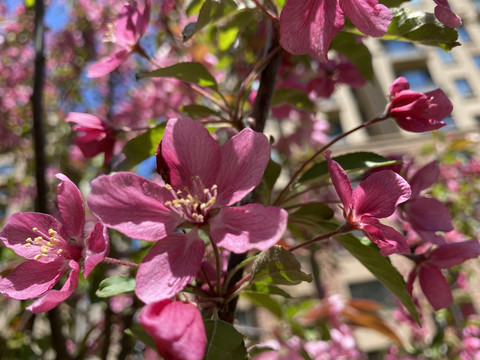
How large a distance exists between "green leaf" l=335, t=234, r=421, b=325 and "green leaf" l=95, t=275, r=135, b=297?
39 centimetres

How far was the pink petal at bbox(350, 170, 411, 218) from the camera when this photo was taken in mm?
638

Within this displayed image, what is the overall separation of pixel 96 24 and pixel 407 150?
1154 centimetres

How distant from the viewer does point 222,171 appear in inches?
25.8

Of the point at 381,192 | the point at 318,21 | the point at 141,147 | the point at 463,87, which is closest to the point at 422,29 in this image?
the point at 318,21

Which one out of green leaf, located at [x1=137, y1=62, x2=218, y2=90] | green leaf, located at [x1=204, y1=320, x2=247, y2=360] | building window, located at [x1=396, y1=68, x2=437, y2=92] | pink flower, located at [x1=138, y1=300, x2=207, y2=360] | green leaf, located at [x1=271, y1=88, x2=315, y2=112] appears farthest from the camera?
building window, located at [x1=396, y1=68, x2=437, y2=92]

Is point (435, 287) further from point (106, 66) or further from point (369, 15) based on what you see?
point (106, 66)

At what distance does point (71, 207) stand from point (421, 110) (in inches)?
26.7

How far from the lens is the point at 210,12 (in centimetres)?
86

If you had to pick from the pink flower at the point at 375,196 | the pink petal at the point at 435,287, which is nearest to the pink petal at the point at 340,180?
the pink flower at the point at 375,196

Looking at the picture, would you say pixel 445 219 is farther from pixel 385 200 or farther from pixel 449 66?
pixel 449 66

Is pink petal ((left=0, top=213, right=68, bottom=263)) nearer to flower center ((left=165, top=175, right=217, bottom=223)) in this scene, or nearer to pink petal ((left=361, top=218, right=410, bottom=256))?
flower center ((left=165, top=175, right=217, bottom=223))

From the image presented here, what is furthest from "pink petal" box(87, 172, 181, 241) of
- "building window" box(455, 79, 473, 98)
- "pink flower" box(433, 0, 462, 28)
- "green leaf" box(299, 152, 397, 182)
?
"building window" box(455, 79, 473, 98)

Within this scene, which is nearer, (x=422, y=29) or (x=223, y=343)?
(x=223, y=343)

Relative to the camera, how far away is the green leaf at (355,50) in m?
1.08
